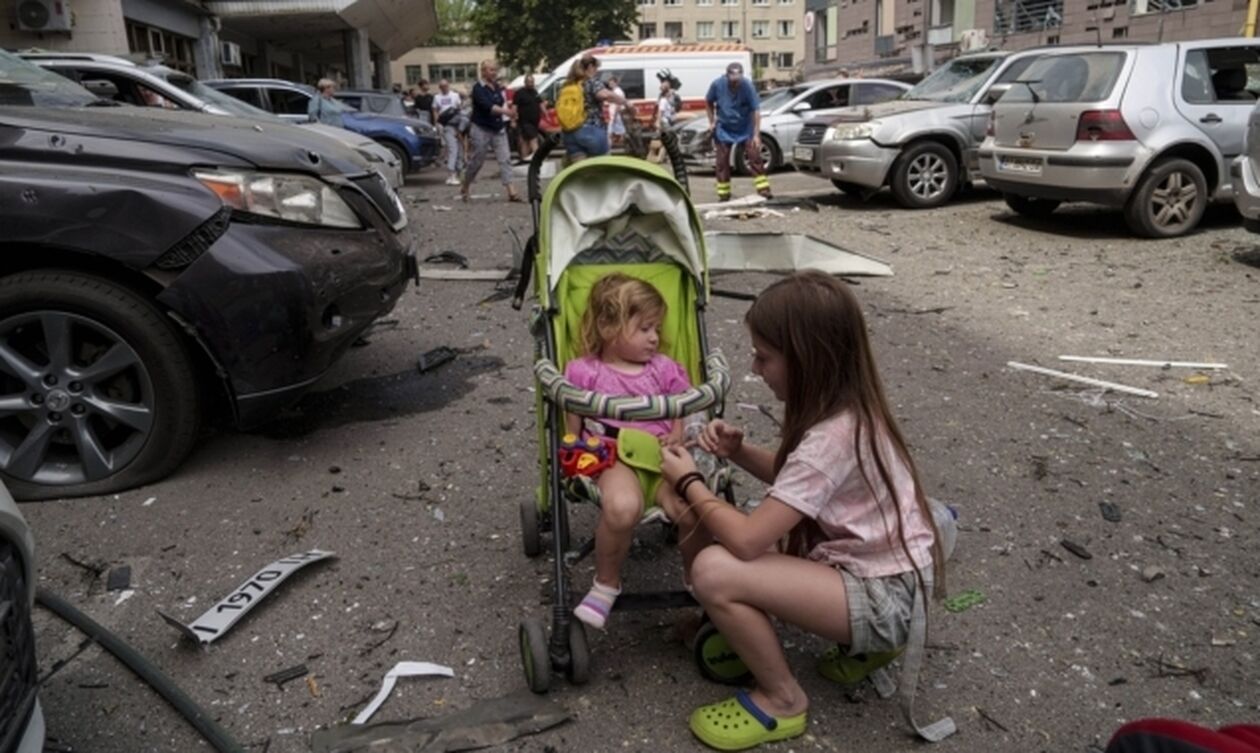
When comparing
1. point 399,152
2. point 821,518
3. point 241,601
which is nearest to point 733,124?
point 399,152

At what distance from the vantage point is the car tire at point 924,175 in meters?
11.8

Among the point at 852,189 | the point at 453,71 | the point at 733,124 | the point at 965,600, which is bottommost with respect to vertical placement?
the point at 965,600

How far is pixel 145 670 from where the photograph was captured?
2.81m

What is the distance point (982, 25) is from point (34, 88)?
46.8 m

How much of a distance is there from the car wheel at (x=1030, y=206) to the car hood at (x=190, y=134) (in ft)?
29.0

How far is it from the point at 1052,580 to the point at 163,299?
352cm

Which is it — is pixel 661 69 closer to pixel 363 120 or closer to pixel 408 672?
pixel 363 120

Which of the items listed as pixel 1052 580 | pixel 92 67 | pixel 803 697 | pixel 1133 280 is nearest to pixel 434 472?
pixel 803 697

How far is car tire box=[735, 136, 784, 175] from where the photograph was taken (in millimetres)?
17000

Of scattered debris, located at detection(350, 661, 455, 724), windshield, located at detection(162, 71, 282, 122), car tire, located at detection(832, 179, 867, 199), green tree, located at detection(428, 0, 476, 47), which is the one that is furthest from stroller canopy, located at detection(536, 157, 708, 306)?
green tree, located at detection(428, 0, 476, 47)

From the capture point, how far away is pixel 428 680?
2859mm

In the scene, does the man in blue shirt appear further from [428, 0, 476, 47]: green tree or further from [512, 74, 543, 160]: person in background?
[428, 0, 476, 47]: green tree

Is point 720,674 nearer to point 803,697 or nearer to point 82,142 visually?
point 803,697

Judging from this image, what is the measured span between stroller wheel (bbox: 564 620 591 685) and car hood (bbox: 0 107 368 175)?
2.49m
